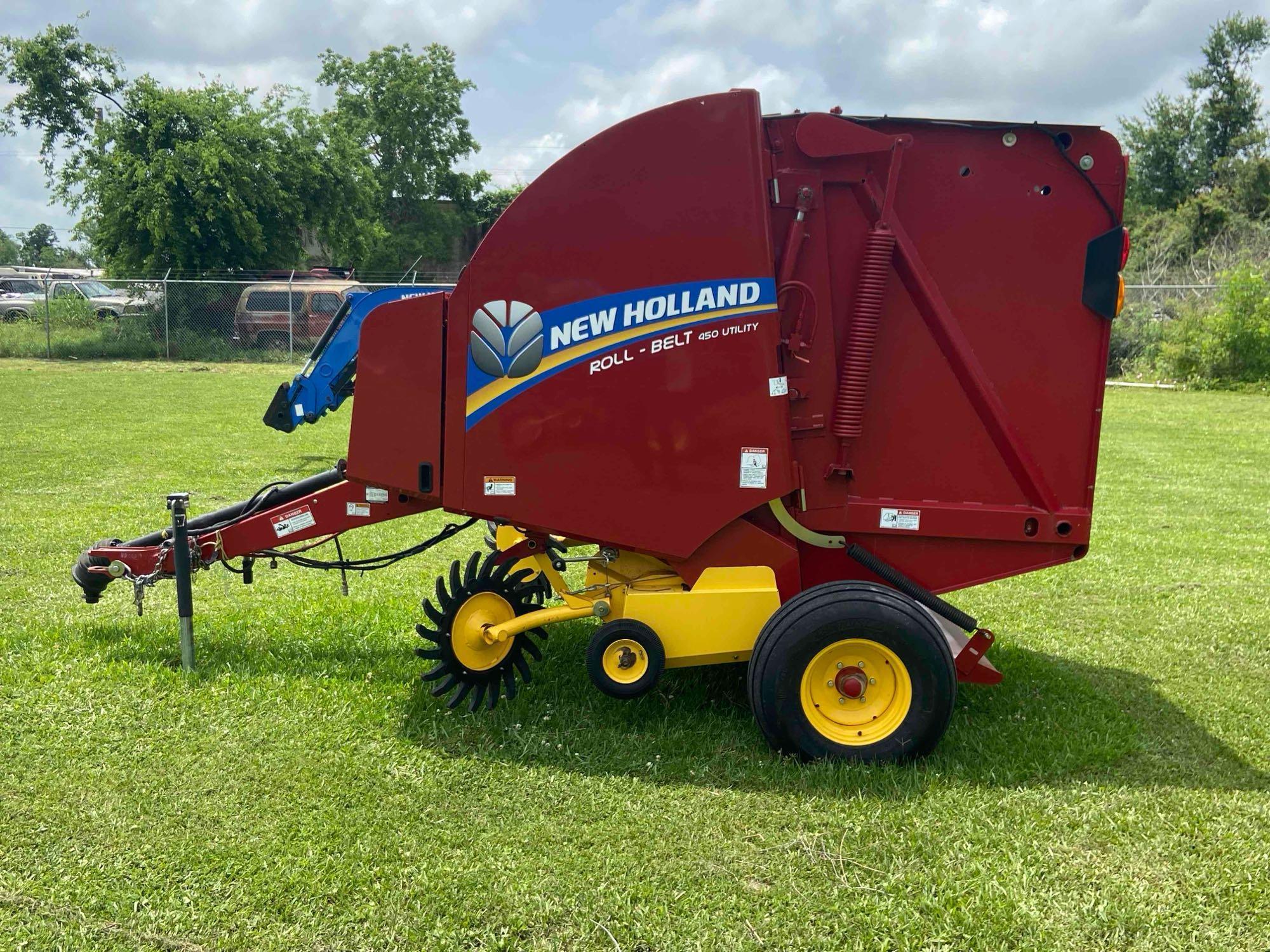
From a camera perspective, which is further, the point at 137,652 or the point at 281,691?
the point at 137,652

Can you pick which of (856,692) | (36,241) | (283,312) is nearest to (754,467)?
(856,692)

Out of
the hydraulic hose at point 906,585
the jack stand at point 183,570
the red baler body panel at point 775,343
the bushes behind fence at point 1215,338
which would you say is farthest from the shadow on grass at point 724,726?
the bushes behind fence at point 1215,338

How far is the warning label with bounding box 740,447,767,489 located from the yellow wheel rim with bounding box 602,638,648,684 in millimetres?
795

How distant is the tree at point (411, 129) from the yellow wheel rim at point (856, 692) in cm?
4594

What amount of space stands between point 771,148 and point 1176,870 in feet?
9.65

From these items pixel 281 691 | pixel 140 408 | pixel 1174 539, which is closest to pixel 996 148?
pixel 281 691

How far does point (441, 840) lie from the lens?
3332 millimetres

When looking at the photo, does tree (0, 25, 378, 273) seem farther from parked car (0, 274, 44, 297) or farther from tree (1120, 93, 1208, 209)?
tree (1120, 93, 1208, 209)

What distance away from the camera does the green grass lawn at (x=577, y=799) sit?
2936 millimetres

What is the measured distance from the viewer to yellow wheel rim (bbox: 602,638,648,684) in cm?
399

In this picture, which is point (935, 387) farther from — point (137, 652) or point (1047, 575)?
point (137, 652)

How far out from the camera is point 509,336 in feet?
12.8

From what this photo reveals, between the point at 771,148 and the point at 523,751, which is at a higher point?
the point at 771,148

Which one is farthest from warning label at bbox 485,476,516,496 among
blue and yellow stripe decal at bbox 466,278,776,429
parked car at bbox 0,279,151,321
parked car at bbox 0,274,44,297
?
parked car at bbox 0,274,44,297
